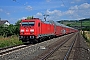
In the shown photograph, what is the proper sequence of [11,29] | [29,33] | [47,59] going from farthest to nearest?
[11,29]
[29,33]
[47,59]

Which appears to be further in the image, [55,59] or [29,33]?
[29,33]

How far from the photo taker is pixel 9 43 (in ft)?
84.2

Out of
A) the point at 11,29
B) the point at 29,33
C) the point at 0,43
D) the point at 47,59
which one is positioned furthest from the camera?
the point at 11,29

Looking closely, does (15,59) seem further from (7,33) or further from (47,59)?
(7,33)

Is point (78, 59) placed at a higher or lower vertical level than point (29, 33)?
lower

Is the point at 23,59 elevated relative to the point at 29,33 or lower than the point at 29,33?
lower

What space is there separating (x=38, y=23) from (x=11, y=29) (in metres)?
28.6

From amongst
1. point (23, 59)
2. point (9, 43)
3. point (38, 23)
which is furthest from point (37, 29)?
point (23, 59)

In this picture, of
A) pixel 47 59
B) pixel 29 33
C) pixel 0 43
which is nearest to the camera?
pixel 47 59

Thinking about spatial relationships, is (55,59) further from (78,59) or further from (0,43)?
(0,43)

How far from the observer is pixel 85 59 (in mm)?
13602

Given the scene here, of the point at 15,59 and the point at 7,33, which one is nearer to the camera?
the point at 15,59

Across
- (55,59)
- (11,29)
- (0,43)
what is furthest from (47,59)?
(11,29)

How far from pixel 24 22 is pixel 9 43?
332 cm
